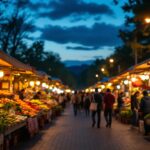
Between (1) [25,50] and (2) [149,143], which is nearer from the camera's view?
(2) [149,143]

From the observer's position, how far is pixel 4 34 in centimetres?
6581

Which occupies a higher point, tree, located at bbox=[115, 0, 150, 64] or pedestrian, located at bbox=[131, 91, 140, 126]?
tree, located at bbox=[115, 0, 150, 64]

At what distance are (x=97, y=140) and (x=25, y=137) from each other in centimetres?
286

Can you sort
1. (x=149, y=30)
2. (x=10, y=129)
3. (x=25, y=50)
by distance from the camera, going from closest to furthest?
(x=10, y=129), (x=149, y=30), (x=25, y=50)

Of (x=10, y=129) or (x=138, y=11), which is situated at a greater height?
(x=138, y=11)

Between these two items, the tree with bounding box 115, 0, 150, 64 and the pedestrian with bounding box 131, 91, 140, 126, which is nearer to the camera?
the pedestrian with bounding box 131, 91, 140, 126

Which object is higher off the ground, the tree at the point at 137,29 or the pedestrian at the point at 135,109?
the tree at the point at 137,29

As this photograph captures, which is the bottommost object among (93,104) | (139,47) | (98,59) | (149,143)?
(149,143)

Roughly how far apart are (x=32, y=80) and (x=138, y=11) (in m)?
10.7

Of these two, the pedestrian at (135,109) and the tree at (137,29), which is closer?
the pedestrian at (135,109)

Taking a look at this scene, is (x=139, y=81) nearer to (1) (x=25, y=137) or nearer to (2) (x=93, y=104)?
(2) (x=93, y=104)

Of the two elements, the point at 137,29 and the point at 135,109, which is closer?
the point at 135,109

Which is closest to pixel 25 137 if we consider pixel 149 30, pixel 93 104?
pixel 93 104

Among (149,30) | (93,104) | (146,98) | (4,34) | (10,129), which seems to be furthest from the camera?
(4,34)
